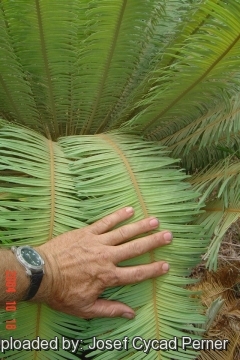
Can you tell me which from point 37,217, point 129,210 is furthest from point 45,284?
point 129,210

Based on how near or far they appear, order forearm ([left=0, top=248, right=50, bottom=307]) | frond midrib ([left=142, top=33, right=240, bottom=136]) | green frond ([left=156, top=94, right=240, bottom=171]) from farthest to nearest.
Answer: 1. green frond ([left=156, top=94, right=240, bottom=171])
2. frond midrib ([left=142, top=33, right=240, bottom=136])
3. forearm ([left=0, top=248, right=50, bottom=307])

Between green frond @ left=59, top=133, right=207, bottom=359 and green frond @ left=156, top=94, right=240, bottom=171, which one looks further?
green frond @ left=156, top=94, right=240, bottom=171

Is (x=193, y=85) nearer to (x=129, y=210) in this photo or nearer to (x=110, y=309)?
(x=129, y=210)

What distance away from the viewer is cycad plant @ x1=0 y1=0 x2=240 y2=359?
105 centimetres

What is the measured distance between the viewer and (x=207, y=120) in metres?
1.34

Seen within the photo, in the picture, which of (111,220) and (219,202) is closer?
(111,220)

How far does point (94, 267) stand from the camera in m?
1.06

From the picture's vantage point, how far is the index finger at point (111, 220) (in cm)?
108

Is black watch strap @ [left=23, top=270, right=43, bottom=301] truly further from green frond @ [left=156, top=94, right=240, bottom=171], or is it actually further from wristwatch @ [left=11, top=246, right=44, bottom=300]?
green frond @ [left=156, top=94, right=240, bottom=171]

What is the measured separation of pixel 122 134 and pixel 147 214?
351mm

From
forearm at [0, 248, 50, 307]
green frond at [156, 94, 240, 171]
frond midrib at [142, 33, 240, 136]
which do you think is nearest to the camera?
forearm at [0, 248, 50, 307]

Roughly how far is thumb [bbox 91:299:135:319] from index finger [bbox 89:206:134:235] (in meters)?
0.16

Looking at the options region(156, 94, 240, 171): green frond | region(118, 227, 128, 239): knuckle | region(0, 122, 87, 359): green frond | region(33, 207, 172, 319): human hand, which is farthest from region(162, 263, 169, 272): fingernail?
region(156, 94, 240, 171): green frond

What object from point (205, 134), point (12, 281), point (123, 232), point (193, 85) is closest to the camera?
point (12, 281)
